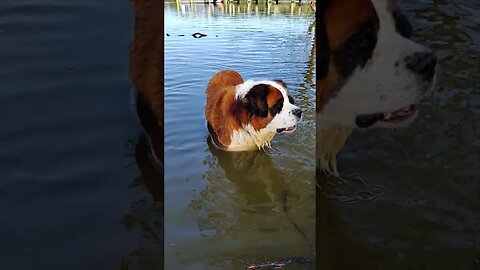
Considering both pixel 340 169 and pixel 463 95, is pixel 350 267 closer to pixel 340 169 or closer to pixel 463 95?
pixel 340 169

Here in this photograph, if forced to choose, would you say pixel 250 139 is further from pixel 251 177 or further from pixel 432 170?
pixel 432 170

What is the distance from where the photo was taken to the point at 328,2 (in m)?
0.83

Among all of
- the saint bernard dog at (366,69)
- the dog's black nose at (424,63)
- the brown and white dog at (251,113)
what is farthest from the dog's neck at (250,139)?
the dog's black nose at (424,63)

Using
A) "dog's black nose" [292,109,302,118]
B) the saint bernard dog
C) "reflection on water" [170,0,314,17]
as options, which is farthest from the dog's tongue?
→ "reflection on water" [170,0,314,17]

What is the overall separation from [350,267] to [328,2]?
0.43 meters

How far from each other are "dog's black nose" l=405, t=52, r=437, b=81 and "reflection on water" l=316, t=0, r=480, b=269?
17 mm

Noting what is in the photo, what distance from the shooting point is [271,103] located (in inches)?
36.6

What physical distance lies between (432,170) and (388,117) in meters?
0.11

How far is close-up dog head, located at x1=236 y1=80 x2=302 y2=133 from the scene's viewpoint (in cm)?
92

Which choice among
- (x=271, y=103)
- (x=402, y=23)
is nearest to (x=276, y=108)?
(x=271, y=103)

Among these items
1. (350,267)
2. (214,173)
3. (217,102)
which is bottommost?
(350,267)

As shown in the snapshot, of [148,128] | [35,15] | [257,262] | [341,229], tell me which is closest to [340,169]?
[341,229]

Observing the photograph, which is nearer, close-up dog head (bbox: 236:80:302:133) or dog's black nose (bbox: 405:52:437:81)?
dog's black nose (bbox: 405:52:437:81)

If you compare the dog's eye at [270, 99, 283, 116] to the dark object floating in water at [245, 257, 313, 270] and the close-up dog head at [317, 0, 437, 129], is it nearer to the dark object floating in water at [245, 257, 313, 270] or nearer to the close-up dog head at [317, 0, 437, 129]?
the close-up dog head at [317, 0, 437, 129]
